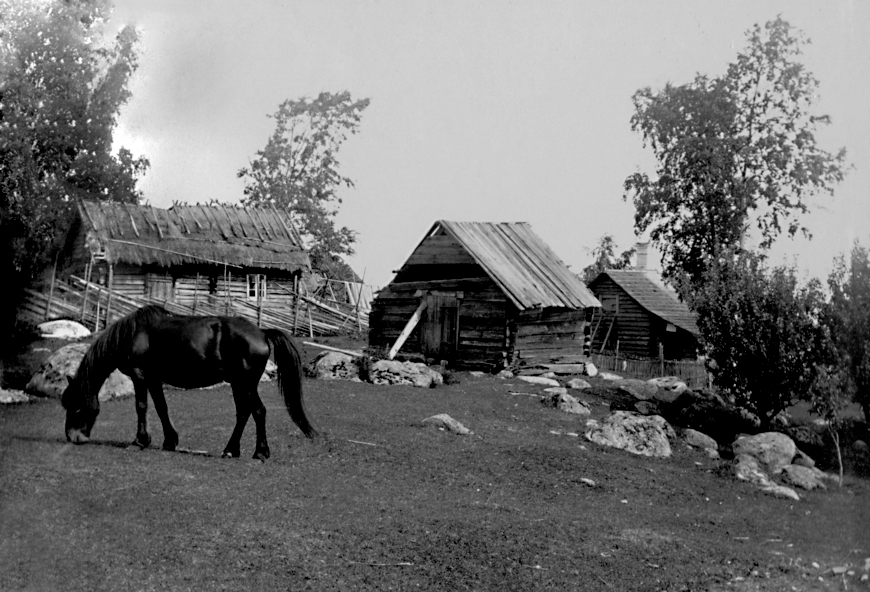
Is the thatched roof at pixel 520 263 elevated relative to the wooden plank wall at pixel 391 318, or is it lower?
elevated

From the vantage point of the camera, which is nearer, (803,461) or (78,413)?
(78,413)

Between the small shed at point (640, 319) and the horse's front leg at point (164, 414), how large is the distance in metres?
31.7

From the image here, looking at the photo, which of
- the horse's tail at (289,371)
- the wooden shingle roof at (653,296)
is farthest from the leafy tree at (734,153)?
the horse's tail at (289,371)

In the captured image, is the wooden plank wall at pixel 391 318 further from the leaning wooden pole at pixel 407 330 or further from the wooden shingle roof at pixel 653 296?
the wooden shingle roof at pixel 653 296

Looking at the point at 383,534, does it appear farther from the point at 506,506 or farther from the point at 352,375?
the point at 352,375

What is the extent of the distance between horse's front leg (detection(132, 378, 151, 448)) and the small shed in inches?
1256

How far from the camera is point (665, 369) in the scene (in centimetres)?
3684

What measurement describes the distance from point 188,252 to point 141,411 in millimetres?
19367

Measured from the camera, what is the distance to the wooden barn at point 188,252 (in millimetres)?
27531

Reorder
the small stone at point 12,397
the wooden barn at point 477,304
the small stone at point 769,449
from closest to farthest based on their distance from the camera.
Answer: the small stone at point 12,397
the small stone at point 769,449
the wooden barn at point 477,304

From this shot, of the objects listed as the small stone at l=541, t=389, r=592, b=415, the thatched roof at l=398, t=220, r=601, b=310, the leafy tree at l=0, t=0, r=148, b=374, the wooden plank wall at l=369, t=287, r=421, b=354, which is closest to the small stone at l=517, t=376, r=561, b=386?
the thatched roof at l=398, t=220, r=601, b=310

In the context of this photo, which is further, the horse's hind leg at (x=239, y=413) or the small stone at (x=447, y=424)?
the small stone at (x=447, y=424)

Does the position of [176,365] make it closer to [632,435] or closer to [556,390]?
[632,435]

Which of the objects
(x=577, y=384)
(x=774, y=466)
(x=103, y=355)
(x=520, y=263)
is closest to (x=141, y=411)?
(x=103, y=355)
